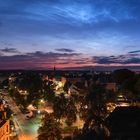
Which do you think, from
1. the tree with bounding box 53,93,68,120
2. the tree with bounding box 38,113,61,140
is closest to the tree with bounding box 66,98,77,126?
the tree with bounding box 53,93,68,120

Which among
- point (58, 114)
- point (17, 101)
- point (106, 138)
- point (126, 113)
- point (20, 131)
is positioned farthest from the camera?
point (17, 101)

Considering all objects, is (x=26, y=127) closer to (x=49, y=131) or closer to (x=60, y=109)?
(x=60, y=109)

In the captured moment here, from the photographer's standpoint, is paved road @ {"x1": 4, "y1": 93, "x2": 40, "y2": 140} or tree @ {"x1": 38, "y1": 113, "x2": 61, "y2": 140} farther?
paved road @ {"x1": 4, "y1": 93, "x2": 40, "y2": 140}

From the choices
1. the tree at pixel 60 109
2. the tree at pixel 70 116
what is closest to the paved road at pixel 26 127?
the tree at pixel 60 109

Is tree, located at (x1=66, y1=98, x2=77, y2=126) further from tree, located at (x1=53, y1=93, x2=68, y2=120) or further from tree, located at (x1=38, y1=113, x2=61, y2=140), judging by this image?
tree, located at (x1=38, y1=113, x2=61, y2=140)

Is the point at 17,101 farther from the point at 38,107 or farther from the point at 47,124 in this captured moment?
the point at 47,124

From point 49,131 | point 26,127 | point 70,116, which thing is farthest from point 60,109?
point 49,131

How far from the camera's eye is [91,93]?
1977 inches

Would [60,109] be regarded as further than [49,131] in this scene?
Yes

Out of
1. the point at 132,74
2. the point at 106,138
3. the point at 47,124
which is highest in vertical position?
the point at 132,74

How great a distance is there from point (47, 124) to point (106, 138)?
16.3 meters

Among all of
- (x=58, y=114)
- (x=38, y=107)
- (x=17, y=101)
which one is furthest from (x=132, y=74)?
(x=17, y=101)

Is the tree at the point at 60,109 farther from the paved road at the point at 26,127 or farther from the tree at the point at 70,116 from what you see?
the paved road at the point at 26,127

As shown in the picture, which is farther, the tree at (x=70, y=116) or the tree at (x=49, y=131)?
the tree at (x=70, y=116)
